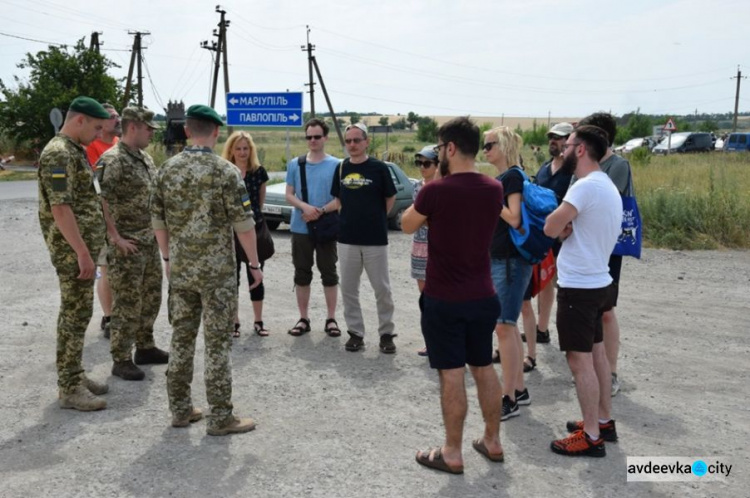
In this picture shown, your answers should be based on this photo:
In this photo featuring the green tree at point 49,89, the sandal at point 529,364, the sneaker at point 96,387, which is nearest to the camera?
the sneaker at point 96,387

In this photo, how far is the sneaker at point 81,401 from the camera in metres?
4.85

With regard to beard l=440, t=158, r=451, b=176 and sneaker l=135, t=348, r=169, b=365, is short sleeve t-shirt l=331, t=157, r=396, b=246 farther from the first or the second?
beard l=440, t=158, r=451, b=176

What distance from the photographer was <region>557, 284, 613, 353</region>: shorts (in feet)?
13.4

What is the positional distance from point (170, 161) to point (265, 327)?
10.3 feet

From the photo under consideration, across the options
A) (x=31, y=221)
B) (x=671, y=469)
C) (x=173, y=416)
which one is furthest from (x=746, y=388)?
(x=31, y=221)

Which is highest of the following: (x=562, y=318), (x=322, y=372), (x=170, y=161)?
(x=170, y=161)

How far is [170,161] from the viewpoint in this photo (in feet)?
14.2

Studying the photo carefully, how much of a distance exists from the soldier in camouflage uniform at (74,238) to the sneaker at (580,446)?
10.2ft

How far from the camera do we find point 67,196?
4645 mm

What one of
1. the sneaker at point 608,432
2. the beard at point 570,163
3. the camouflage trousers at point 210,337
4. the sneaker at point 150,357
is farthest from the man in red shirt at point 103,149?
the sneaker at point 608,432

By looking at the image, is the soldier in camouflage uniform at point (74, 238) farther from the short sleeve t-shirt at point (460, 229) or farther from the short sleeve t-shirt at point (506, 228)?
the short sleeve t-shirt at point (506, 228)

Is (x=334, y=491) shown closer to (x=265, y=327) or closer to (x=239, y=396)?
(x=239, y=396)

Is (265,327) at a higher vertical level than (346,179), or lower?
lower

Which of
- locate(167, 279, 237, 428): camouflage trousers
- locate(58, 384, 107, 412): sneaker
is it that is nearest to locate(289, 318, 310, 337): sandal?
locate(58, 384, 107, 412): sneaker
